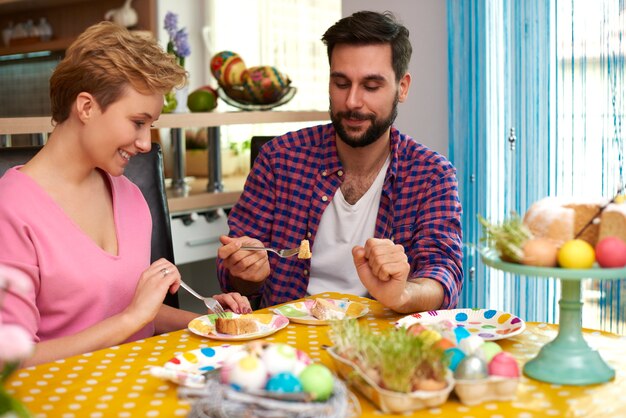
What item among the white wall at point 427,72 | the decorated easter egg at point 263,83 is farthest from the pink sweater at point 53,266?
the white wall at point 427,72

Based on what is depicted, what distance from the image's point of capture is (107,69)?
156cm

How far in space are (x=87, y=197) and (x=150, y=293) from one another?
0.97 feet

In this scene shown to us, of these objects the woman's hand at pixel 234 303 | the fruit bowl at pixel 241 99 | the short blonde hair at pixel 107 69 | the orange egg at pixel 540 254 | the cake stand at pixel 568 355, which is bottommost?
the woman's hand at pixel 234 303

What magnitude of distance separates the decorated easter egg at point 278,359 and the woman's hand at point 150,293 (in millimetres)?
439

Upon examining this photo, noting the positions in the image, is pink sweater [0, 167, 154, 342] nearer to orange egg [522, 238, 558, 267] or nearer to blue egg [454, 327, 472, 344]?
blue egg [454, 327, 472, 344]

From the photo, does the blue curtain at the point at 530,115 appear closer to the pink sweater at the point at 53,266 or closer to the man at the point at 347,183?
the man at the point at 347,183

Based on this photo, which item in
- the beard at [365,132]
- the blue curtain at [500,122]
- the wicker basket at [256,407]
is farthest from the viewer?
the blue curtain at [500,122]

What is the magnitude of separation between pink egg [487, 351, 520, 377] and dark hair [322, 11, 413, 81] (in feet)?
3.92

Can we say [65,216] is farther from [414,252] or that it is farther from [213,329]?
[414,252]

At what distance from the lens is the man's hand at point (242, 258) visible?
1785 millimetres

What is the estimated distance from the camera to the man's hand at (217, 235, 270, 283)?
5.86 feet

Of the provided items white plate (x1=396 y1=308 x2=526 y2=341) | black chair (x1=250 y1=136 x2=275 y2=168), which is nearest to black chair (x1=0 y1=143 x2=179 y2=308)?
black chair (x1=250 y1=136 x2=275 y2=168)

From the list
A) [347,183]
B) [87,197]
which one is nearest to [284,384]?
[87,197]

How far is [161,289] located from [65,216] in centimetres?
24
